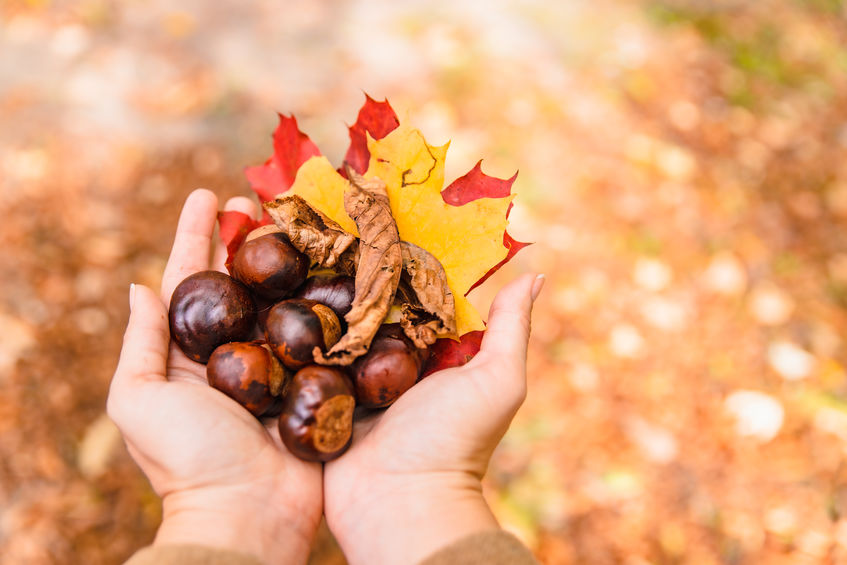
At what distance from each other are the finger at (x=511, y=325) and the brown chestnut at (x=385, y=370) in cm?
22

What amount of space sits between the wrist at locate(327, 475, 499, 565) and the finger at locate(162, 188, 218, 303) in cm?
95

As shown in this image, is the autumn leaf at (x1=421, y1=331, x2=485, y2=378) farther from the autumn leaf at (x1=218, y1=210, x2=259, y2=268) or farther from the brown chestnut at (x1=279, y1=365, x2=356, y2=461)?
the autumn leaf at (x1=218, y1=210, x2=259, y2=268)

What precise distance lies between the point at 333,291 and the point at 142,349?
0.57 metres

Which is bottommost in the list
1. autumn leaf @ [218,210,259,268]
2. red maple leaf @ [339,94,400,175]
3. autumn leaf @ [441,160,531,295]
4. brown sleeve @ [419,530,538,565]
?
brown sleeve @ [419,530,538,565]

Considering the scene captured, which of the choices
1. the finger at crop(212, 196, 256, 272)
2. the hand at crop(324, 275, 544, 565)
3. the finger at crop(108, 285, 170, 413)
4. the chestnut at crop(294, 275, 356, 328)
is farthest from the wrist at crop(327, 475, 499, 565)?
the finger at crop(212, 196, 256, 272)

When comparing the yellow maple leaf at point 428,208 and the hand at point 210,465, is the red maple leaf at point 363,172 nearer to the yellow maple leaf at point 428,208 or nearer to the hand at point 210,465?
the yellow maple leaf at point 428,208

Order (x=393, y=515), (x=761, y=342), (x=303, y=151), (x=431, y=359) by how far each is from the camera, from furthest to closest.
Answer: (x=761, y=342)
(x=303, y=151)
(x=431, y=359)
(x=393, y=515)

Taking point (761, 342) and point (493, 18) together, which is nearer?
point (761, 342)

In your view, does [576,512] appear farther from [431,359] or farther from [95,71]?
[95,71]

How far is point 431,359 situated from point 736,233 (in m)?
2.51

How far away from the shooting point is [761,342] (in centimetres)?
340

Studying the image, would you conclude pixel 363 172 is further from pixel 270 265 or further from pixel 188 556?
pixel 188 556

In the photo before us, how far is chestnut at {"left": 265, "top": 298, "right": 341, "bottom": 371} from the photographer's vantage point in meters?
1.88

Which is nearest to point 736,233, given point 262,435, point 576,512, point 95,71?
point 576,512
